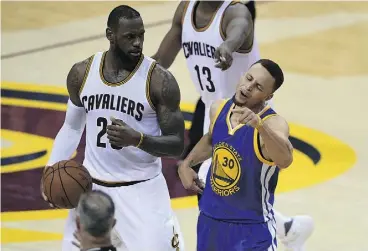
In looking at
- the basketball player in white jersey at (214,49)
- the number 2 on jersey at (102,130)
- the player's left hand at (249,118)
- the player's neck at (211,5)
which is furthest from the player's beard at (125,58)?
the player's neck at (211,5)

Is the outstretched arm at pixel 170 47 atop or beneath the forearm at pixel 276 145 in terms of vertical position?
atop

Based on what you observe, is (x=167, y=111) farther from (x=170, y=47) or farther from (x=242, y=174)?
(x=170, y=47)

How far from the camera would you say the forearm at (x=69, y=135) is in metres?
6.47

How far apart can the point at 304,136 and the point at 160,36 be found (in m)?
4.13

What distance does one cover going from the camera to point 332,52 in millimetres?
14000

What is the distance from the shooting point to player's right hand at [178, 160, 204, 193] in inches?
242

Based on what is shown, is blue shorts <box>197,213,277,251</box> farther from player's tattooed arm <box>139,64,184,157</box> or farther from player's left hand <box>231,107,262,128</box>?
player's left hand <box>231,107,262,128</box>

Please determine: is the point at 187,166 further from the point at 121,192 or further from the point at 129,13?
the point at 129,13

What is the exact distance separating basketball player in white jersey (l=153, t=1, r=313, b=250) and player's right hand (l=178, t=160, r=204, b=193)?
1.41 meters

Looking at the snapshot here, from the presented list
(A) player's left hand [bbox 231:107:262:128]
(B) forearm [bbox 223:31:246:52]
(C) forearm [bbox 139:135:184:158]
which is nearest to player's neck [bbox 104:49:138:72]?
(C) forearm [bbox 139:135:184:158]

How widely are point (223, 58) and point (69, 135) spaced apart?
1.20 meters

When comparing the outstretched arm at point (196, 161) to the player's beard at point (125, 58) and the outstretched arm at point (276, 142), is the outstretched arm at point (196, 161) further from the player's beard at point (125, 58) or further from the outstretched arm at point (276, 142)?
the player's beard at point (125, 58)

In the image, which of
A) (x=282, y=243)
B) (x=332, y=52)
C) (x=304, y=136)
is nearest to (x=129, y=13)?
(x=282, y=243)

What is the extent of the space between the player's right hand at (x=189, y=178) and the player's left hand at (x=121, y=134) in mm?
400
